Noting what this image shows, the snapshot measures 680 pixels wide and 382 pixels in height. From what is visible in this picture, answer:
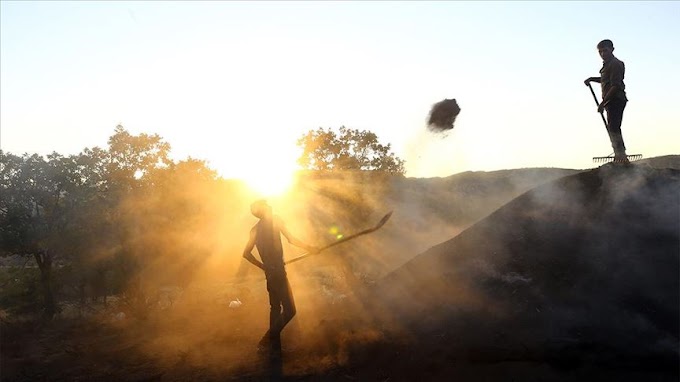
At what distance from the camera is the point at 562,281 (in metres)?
5.34

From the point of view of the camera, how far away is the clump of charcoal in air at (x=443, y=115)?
1109 centimetres

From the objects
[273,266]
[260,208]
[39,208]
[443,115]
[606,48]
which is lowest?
[273,266]

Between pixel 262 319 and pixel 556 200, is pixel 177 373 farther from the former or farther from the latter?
pixel 556 200

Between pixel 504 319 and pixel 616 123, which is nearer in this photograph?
pixel 504 319

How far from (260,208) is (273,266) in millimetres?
917

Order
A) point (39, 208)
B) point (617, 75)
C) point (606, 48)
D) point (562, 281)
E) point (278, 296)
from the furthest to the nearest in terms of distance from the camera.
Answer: point (39, 208), point (278, 296), point (606, 48), point (617, 75), point (562, 281)

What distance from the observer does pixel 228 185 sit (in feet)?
64.2

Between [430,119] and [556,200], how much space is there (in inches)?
220

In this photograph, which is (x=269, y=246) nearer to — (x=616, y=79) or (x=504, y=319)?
(x=504, y=319)

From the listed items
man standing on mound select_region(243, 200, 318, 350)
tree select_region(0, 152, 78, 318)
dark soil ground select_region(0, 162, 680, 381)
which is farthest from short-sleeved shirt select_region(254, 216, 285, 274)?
tree select_region(0, 152, 78, 318)

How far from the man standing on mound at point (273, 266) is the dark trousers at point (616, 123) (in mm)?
4798

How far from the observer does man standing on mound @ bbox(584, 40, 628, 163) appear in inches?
247

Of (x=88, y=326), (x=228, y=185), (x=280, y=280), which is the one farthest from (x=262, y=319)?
(x=228, y=185)

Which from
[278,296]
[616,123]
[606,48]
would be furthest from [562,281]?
[278,296]
